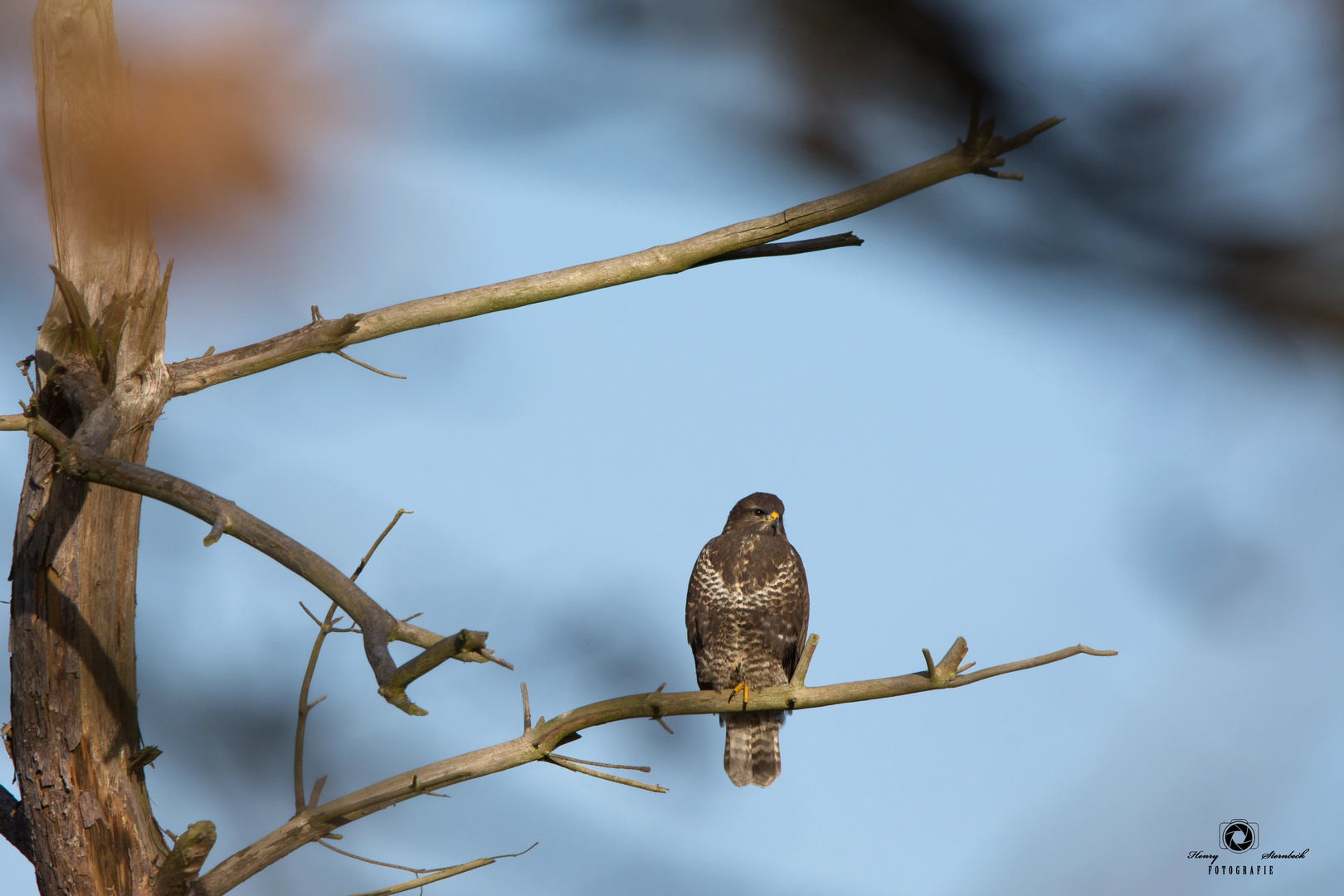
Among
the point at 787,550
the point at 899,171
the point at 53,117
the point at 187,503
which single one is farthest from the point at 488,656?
the point at 787,550

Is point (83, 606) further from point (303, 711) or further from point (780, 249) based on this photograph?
point (780, 249)

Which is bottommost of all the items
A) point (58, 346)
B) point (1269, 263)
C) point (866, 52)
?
Result: point (1269, 263)

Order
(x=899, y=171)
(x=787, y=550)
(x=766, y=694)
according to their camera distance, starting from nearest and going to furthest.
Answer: (x=899, y=171) → (x=766, y=694) → (x=787, y=550)

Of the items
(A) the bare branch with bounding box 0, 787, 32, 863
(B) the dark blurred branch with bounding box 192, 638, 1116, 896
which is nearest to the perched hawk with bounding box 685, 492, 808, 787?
(B) the dark blurred branch with bounding box 192, 638, 1116, 896

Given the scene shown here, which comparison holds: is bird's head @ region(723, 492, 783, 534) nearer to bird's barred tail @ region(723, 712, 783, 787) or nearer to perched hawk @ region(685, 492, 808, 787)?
perched hawk @ region(685, 492, 808, 787)

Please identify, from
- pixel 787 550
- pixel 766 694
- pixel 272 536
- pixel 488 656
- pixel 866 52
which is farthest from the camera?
pixel 787 550

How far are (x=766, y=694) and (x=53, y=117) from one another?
443 centimetres

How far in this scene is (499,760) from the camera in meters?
5.11

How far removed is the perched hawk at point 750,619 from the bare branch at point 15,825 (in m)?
4.71

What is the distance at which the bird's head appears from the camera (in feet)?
27.9

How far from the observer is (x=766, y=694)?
18.3 ft

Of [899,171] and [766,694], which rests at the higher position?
[766,694]

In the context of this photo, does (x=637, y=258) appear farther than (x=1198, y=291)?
Yes

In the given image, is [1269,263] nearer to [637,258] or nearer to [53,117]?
[637,258]
